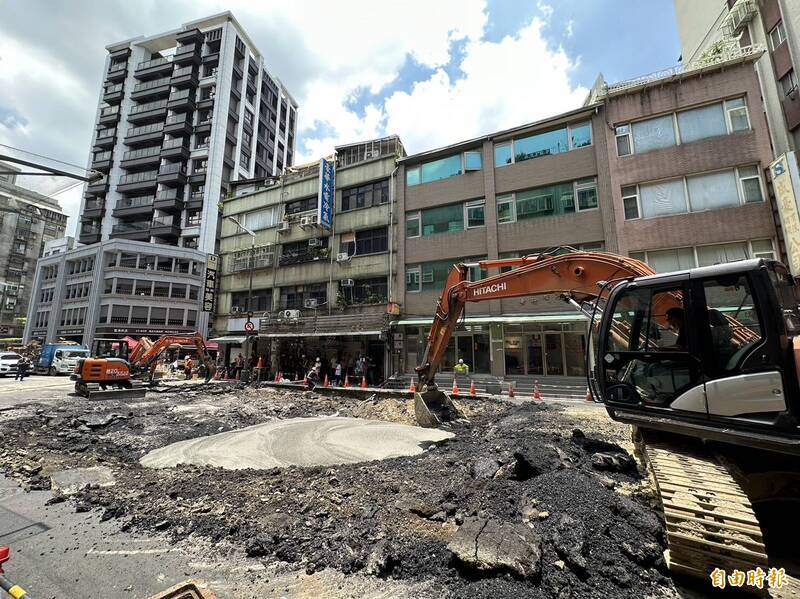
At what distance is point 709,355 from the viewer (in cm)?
422

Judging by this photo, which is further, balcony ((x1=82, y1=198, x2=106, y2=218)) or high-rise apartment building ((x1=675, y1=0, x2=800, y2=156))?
balcony ((x1=82, y1=198, x2=106, y2=218))

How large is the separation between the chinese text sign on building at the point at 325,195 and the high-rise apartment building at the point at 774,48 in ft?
72.2

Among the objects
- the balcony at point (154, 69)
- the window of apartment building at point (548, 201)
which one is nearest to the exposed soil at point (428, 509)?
the window of apartment building at point (548, 201)

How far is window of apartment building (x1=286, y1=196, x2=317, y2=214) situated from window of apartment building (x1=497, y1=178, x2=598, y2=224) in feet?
48.8

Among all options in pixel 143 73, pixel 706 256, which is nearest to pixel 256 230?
pixel 706 256

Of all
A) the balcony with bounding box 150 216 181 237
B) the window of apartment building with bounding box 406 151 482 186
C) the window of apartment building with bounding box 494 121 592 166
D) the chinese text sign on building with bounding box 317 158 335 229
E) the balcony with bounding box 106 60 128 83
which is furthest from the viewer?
the balcony with bounding box 106 60 128 83

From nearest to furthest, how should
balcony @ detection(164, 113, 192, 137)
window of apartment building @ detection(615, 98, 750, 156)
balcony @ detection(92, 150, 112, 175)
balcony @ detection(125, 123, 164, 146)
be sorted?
window of apartment building @ detection(615, 98, 750, 156) < balcony @ detection(164, 113, 192, 137) < balcony @ detection(125, 123, 164, 146) < balcony @ detection(92, 150, 112, 175)

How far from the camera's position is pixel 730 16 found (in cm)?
1991

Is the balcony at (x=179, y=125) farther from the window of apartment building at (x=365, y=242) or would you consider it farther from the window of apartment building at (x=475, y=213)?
the window of apartment building at (x=475, y=213)

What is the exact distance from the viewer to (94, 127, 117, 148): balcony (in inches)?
2130

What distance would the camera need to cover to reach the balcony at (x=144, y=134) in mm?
51281

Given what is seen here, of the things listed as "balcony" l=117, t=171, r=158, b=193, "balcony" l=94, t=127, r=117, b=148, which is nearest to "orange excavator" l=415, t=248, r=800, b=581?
"balcony" l=117, t=171, r=158, b=193

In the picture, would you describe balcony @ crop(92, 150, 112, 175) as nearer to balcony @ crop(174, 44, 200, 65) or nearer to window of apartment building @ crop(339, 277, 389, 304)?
balcony @ crop(174, 44, 200, 65)

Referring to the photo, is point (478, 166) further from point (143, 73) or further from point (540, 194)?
point (143, 73)
